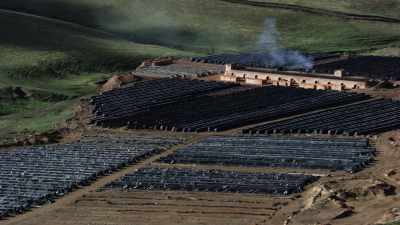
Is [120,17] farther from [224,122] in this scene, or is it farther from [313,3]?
[224,122]

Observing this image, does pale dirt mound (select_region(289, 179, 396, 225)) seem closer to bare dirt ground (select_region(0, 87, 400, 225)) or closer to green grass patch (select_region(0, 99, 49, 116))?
bare dirt ground (select_region(0, 87, 400, 225))

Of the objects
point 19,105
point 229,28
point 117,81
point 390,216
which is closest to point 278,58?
point 117,81

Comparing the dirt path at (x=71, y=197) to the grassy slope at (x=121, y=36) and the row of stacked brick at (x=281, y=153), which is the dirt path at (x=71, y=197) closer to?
the row of stacked brick at (x=281, y=153)

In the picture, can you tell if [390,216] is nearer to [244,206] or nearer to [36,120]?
[244,206]

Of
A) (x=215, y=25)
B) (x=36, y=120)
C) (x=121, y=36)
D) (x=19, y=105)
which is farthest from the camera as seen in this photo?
(x=215, y=25)

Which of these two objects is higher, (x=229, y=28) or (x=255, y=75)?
(x=229, y=28)

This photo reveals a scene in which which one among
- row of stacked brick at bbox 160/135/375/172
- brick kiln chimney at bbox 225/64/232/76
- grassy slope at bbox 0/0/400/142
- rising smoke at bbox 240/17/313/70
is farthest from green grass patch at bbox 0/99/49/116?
row of stacked brick at bbox 160/135/375/172

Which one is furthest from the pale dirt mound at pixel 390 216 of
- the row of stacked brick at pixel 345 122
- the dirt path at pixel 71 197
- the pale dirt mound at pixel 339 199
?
the row of stacked brick at pixel 345 122

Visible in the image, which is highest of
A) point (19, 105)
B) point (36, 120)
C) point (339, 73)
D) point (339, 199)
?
point (339, 73)
